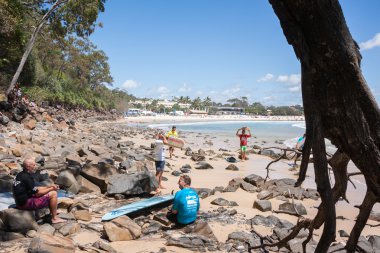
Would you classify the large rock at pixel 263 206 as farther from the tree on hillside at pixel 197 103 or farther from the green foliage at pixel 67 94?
the tree on hillside at pixel 197 103

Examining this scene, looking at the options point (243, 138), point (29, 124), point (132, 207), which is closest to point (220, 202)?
point (132, 207)

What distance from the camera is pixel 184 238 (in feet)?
17.2

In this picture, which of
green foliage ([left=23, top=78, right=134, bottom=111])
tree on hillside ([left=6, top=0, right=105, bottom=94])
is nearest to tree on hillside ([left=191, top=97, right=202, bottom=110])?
green foliage ([left=23, top=78, right=134, bottom=111])

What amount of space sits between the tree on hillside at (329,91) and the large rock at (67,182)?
6606mm

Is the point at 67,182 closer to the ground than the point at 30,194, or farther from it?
closer to the ground

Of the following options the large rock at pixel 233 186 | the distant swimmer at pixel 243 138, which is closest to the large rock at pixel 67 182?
the large rock at pixel 233 186

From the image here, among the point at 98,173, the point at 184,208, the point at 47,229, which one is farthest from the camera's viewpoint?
the point at 98,173

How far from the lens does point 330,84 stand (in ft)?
5.61

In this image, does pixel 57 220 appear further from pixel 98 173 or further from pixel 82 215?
pixel 98 173

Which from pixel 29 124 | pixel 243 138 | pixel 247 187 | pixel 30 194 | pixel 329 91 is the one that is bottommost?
pixel 247 187

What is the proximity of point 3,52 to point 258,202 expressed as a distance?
1738 centimetres

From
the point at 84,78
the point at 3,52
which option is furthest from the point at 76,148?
the point at 84,78

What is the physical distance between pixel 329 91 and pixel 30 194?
5197 mm

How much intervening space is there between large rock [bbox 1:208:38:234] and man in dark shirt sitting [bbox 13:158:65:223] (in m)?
0.33
